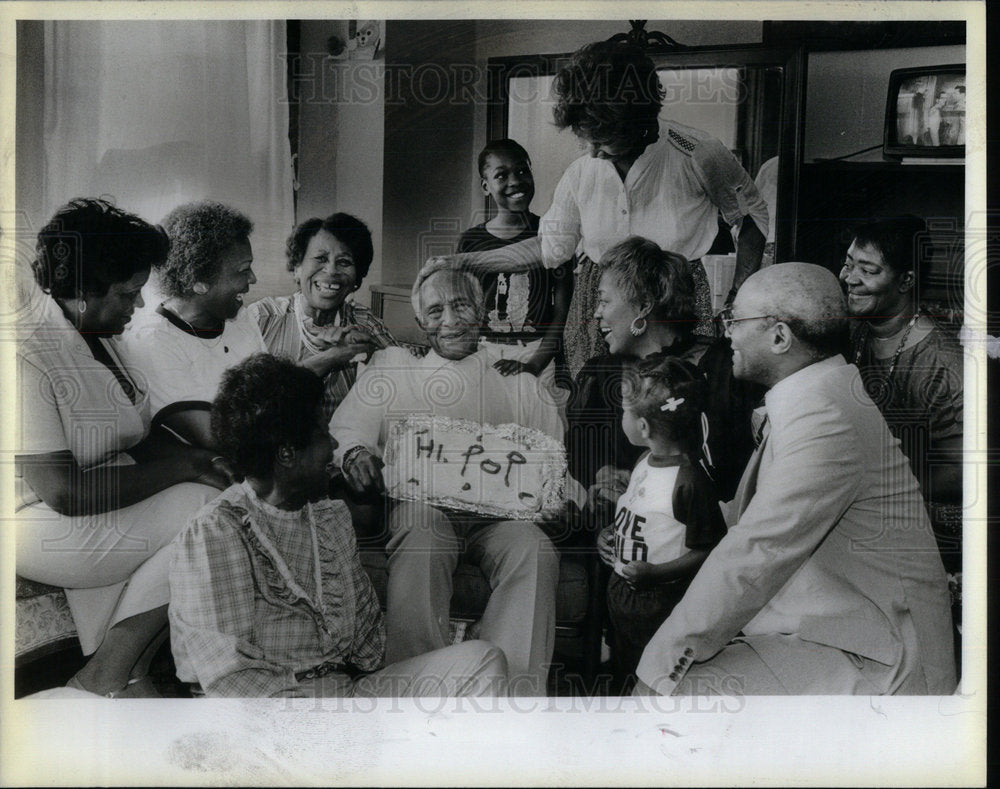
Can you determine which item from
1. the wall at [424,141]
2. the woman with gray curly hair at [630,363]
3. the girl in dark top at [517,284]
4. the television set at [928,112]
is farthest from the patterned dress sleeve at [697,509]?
the television set at [928,112]

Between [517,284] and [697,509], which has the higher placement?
[517,284]

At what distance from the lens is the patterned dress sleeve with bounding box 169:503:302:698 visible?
2564 millimetres

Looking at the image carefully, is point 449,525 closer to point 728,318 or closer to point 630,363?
point 630,363

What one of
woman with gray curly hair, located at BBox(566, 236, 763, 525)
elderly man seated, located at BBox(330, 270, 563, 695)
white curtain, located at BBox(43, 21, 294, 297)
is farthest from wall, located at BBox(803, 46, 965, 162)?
white curtain, located at BBox(43, 21, 294, 297)

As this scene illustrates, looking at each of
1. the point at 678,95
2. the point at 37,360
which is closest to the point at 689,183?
the point at 678,95

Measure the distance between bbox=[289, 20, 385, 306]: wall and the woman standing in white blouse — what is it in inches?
10.2

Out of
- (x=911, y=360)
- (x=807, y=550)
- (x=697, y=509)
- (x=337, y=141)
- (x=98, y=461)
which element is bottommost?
(x=807, y=550)

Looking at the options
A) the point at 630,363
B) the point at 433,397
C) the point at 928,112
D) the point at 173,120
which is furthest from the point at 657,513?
the point at 173,120

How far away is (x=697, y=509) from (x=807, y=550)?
1.02 feet

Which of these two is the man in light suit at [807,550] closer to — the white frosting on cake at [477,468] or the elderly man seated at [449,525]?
the elderly man seated at [449,525]

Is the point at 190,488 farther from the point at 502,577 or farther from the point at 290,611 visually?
the point at 502,577

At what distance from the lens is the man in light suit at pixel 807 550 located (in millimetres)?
2613

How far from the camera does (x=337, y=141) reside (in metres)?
2.63

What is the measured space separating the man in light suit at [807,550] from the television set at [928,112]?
451mm
